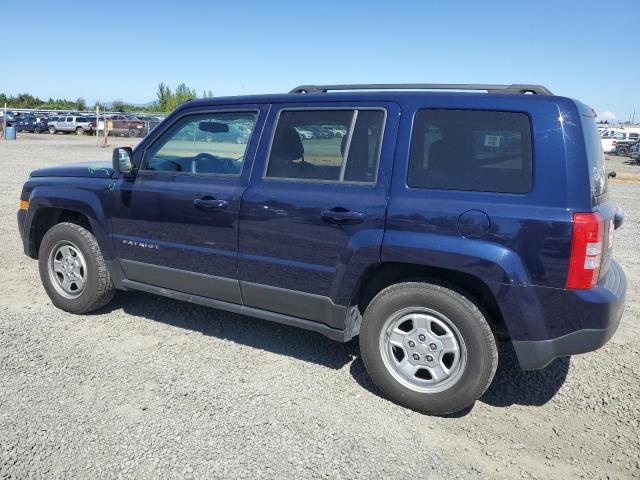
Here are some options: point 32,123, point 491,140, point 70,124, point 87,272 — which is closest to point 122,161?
point 87,272

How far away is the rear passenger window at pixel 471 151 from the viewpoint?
3.13 meters

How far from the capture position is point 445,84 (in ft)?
12.0

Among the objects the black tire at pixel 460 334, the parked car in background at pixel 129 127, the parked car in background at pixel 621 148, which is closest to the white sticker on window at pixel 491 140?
the black tire at pixel 460 334

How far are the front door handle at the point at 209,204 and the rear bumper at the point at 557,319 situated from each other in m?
1.98

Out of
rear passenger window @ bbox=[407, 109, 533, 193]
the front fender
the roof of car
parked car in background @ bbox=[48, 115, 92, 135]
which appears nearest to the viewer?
rear passenger window @ bbox=[407, 109, 533, 193]

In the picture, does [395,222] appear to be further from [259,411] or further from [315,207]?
[259,411]

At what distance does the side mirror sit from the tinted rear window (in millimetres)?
3249

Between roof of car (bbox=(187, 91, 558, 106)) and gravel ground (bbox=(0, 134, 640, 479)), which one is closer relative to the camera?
gravel ground (bbox=(0, 134, 640, 479))

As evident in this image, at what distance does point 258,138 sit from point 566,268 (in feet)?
7.19

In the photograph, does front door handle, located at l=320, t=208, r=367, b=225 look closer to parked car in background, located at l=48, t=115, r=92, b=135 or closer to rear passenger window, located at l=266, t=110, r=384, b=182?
rear passenger window, located at l=266, t=110, r=384, b=182

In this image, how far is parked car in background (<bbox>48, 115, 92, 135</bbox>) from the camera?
41469mm

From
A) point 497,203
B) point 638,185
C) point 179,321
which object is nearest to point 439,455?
point 497,203

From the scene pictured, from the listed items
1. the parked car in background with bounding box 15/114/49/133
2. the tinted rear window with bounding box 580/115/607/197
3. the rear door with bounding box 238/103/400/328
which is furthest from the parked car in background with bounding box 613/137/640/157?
the parked car in background with bounding box 15/114/49/133

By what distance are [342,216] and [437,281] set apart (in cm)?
71
